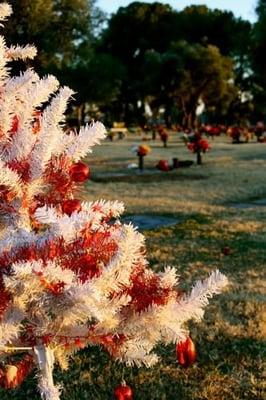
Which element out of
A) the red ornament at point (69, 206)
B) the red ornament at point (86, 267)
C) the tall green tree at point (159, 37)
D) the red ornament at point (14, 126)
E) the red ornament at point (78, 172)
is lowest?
the red ornament at point (86, 267)

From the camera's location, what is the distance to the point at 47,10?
29828mm

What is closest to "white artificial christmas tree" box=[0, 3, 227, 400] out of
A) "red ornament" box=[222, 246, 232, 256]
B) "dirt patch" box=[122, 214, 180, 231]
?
"red ornament" box=[222, 246, 232, 256]

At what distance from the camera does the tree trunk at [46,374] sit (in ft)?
9.13

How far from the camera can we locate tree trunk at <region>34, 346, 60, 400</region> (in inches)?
110

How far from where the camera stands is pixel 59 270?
2570 mm

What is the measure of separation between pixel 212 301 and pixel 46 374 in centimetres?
324

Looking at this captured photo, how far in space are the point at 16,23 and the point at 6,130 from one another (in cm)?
2719

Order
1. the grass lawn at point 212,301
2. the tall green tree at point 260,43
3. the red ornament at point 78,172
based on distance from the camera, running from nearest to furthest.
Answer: the red ornament at point 78,172 → the grass lawn at point 212,301 → the tall green tree at point 260,43

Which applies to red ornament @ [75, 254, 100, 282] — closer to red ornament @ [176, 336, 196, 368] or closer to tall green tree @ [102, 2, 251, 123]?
red ornament @ [176, 336, 196, 368]

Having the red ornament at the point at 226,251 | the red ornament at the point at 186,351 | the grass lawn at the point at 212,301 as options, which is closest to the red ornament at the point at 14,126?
the red ornament at the point at 186,351

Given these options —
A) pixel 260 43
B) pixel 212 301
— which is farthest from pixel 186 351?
pixel 260 43

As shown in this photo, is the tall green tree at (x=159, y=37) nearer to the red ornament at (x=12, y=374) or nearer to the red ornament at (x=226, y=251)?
the red ornament at (x=226, y=251)

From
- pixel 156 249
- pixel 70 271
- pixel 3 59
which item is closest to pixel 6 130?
pixel 3 59

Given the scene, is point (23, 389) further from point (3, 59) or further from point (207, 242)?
point (207, 242)
